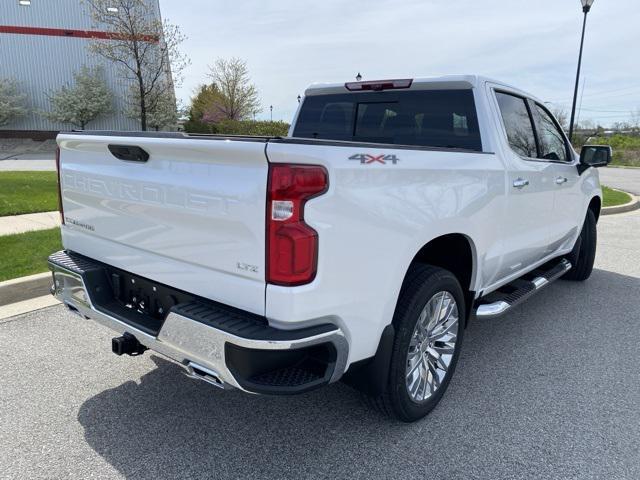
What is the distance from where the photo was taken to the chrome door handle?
11.4ft

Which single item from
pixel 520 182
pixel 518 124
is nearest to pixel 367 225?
pixel 520 182

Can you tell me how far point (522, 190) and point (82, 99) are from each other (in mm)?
33100

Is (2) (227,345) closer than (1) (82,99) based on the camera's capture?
Yes

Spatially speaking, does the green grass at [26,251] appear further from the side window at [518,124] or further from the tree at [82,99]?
the tree at [82,99]

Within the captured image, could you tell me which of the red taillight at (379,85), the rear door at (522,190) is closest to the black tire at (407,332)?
the rear door at (522,190)

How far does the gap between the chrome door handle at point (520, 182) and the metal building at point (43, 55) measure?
33.4 meters

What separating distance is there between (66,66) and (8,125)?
530cm

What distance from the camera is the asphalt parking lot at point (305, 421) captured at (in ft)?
Answer: 8.27

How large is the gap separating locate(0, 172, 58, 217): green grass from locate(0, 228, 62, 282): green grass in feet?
6.21

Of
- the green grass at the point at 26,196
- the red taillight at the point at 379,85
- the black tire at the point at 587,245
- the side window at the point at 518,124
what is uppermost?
the red taillight at the point at 379,85

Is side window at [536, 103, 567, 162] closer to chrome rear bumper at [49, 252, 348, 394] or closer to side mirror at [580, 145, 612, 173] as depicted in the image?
side mirror at [580, 145, 612, 173]

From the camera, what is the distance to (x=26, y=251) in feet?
18.5

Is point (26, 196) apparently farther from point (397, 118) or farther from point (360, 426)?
point (360, 426)

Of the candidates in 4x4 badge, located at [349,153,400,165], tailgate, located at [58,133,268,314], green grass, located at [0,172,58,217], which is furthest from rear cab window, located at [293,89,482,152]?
green grass, located at [0,172,58,217]
